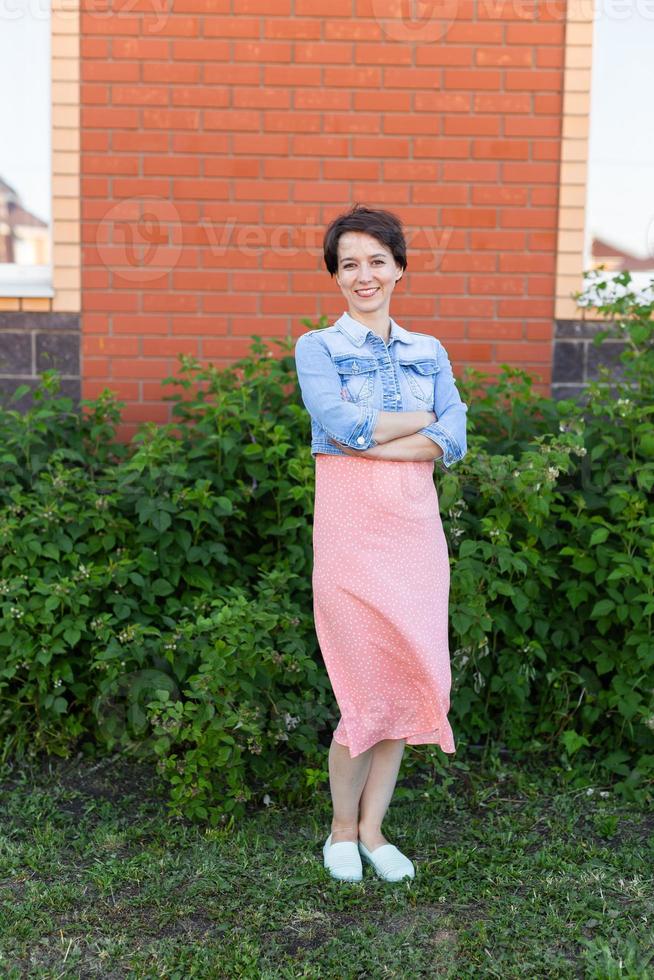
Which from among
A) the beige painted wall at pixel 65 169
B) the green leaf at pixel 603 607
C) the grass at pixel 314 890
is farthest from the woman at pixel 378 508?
the beige painted wall at pixel 65 169

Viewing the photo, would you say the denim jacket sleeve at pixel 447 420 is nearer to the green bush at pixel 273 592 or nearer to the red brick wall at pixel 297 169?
the green bush at pixel 273 592

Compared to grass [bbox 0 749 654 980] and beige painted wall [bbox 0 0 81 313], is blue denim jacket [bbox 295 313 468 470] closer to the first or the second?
grass [bbox 0 749 654 980]

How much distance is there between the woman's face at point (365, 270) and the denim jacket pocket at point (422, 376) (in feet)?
0.66

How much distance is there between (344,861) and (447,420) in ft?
4.51

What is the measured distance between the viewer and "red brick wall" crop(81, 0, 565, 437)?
486 centimetres

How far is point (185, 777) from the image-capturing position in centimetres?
337

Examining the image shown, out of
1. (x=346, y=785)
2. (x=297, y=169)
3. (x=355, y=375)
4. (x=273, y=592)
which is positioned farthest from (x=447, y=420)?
(x=297, y=169)

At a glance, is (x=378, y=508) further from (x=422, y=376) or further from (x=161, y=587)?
(x=161, y=587)

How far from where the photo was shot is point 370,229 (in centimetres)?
291

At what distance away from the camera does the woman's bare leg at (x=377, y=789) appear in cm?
314

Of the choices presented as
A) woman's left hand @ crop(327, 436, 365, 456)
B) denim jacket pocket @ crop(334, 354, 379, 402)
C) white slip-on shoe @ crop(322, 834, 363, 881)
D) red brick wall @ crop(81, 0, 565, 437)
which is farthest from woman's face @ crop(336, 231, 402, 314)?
red brick wall @ crop(81, 0, 565, 437)

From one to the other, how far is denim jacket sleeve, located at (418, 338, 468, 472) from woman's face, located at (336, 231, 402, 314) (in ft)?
0.90

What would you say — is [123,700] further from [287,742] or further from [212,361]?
[212,361]

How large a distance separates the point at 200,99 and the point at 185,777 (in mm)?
3228
